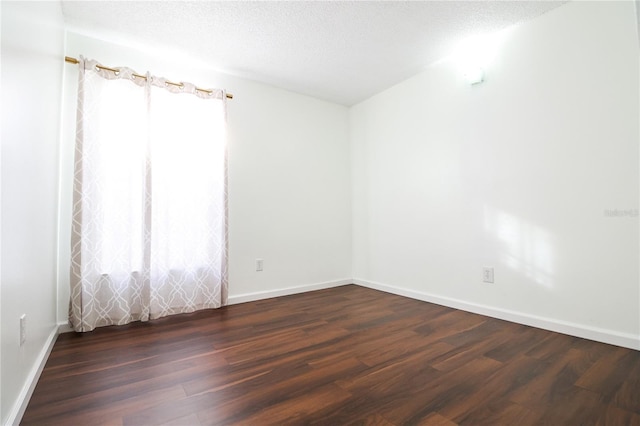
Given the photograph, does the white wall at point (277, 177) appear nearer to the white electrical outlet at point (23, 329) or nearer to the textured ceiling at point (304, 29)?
the textured ceiling at point (304, 29)

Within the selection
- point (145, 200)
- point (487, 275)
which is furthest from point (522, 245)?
point (145, 200)

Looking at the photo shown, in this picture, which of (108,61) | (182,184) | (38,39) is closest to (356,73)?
(182,184)

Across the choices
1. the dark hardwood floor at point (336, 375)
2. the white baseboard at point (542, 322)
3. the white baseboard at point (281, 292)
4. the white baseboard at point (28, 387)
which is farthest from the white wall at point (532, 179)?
the white baseboard at point (28, 387)

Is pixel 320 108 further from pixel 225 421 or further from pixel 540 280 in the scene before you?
pixel 225 421

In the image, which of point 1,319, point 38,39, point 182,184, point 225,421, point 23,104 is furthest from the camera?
point 182,184

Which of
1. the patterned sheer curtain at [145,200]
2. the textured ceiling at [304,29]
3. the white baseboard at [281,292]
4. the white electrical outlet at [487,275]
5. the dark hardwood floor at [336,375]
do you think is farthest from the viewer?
the white baseboard at [281,292]

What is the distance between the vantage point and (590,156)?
6.36ft

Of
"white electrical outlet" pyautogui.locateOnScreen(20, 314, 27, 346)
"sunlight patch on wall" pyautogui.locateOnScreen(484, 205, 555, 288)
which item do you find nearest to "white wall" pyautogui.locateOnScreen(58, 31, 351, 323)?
"white electrical outlet" pyautogui.locateOnScreen(20, 314, 27, 346)

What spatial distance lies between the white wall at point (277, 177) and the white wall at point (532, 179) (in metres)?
0.77

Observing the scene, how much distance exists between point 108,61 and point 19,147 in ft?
5.29

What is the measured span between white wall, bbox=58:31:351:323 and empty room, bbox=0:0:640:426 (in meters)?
0.03

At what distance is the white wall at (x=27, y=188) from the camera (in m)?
1.09

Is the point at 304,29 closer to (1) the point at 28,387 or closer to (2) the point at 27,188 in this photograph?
(2) the point at 27,188

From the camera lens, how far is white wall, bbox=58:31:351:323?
111 inches
